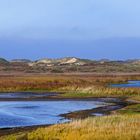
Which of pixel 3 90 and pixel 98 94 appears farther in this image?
pixel 3 90

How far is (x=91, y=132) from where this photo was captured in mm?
24688

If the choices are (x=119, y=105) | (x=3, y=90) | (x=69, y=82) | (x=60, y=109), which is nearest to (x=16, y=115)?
(x=60, y=109)

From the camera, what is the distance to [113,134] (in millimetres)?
23906

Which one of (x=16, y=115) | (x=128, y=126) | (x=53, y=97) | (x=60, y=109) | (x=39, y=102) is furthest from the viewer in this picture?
(x=53, y=97)

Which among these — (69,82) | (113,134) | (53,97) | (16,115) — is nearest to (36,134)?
(113,134)

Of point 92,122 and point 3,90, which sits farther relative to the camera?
point 3,90

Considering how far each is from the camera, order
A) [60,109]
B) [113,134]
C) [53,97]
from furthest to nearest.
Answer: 1. [53,97]
2. [60,109]
3. [113,134]

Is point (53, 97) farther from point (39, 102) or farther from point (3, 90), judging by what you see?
point (3, 90)

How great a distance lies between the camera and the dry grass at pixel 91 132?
23578 millimetres

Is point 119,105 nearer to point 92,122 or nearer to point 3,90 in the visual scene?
point 92,122

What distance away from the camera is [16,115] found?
40.8 metres

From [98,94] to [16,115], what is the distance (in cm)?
2453

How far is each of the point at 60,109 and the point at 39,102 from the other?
988 cm

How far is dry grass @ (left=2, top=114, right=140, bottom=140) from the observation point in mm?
23578
